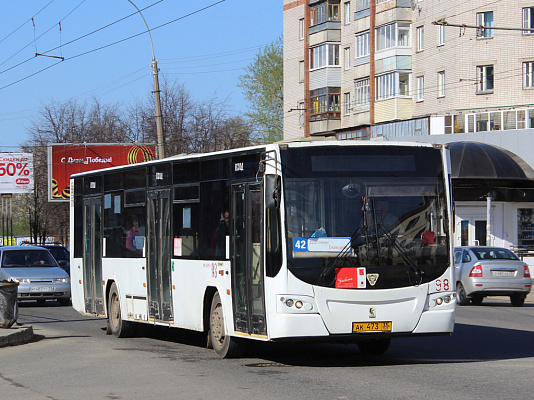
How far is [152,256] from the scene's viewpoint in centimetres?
1478

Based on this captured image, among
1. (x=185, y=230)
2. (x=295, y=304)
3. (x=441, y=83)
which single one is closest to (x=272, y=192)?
(x=295, y=304)

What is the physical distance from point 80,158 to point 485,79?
26.0 meters

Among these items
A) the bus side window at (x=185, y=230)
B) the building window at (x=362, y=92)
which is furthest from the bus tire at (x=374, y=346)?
the building window at (x=362, y=92)

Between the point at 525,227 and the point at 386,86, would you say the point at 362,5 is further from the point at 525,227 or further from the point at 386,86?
the point at 525,227

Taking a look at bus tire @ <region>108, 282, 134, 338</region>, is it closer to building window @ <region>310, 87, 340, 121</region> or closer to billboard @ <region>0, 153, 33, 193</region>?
building window @ <region>310, 87, 340, 121</region>

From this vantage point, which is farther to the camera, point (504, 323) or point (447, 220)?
point (504, 323)

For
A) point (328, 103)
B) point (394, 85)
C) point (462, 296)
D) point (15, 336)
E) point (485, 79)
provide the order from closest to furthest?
point (15, 336) < point (462, 296) < point (485, 79) < point (394, 85) < point (328, 103)

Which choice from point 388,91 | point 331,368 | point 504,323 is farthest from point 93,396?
point 388,91

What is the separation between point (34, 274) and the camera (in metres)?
25.6

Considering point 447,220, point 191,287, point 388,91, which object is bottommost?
point 191,287

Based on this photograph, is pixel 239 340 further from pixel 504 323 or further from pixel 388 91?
pixel 388 91

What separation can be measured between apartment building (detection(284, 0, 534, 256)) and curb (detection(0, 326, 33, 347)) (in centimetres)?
2667

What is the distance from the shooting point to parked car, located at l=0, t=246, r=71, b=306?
988 inches

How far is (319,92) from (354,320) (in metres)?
51.2
